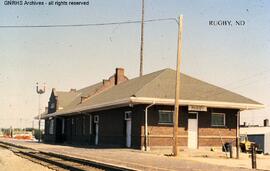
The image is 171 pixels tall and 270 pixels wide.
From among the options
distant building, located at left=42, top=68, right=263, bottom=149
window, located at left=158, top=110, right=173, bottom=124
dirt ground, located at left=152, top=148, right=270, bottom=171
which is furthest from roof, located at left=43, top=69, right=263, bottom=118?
dirt ground, located at left=152, top=148, right=270, bottom=171

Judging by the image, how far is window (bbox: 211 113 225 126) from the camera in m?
29.7

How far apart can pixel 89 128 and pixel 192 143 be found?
11864mm

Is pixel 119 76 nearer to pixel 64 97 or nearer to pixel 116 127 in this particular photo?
pixel 64 97

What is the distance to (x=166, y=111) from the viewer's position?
28.1m

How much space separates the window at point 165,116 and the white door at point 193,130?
1.37 m

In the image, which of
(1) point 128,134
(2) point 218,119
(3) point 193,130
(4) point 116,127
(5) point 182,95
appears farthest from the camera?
(4) point 116,127

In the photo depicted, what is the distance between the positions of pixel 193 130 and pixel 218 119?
1.98m

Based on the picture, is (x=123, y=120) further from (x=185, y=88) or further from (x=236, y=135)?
(x=236, y=135)

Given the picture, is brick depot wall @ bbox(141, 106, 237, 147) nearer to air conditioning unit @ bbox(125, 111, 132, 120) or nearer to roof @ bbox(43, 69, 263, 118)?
roof @ bbox(43, 69, 263, 118)

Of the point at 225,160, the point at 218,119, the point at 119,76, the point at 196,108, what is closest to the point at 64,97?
the point at 119,76

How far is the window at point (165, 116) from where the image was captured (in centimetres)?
2803

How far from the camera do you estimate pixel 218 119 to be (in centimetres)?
2984

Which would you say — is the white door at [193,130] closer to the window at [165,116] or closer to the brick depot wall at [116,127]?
the window at [165,116]

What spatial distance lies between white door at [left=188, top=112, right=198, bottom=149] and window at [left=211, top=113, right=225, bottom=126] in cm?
124
